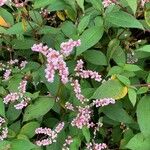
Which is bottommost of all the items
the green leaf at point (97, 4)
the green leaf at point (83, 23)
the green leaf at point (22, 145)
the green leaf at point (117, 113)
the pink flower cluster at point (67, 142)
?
the pink flower cluster at point (67, 142)

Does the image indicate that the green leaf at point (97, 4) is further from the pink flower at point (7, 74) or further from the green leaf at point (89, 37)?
the pink flower at point (7, 74)

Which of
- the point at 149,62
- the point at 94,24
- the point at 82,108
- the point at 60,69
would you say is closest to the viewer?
the point at 60,69

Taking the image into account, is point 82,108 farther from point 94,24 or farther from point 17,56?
point 17,56

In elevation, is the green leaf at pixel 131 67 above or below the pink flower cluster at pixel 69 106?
above

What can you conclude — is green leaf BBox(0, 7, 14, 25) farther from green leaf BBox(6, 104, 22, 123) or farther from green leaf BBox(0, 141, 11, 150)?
green leaf BBox(0, 141, 11, 150)

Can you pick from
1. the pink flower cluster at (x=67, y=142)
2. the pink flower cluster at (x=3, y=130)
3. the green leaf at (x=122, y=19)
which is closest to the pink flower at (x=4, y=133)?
the pink flower cluster at (x=3, y=130)

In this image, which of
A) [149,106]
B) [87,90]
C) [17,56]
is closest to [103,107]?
[87,90]

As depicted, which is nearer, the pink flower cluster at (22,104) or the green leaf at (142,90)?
the green leaf at (142,90)

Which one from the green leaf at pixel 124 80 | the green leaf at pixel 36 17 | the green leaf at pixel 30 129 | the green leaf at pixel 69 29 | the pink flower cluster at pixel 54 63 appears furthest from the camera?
the green leaf at pixel 36 17
